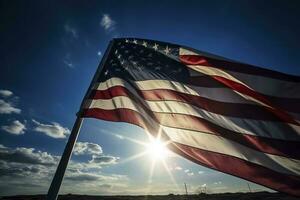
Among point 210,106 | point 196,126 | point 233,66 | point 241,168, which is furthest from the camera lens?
point 233,66

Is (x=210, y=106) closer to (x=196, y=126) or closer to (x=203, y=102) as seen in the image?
(x=203, y=102)

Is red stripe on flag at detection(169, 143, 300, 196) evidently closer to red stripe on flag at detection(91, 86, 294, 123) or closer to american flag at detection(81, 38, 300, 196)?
american flag at detection(81, 38, 300, 196)

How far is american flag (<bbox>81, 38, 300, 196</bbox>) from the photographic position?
170 inches

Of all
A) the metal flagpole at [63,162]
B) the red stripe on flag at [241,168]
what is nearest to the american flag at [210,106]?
the red stripe on flag at [241,168]

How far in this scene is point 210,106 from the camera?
195 inches

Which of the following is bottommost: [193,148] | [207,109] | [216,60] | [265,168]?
[265,168]

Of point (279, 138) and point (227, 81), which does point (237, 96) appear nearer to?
point (227, 81)

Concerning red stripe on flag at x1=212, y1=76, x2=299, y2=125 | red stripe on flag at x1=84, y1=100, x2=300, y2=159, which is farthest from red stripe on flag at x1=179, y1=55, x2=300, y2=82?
red stripe on flag at x1=84, y1=100, x2=300, y2=159

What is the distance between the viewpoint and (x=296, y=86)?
4.66 metres

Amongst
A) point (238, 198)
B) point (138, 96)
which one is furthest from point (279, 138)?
point (238, 198)

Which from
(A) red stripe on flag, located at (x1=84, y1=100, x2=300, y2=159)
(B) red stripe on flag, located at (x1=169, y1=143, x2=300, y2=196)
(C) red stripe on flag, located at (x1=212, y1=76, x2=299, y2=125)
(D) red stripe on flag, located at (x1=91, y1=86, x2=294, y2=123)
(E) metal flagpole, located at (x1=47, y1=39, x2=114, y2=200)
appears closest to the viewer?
(E) metal flagpole, located at (x1=47, y1=39, x2=114, y2=200)

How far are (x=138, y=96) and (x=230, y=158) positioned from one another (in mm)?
2196

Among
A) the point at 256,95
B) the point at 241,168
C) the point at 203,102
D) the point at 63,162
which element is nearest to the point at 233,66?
the point at 256,95

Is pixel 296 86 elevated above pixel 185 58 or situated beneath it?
situated beneath
